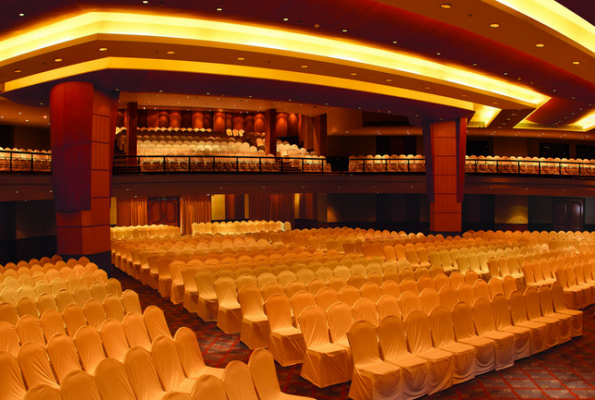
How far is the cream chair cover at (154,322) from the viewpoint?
6.24 m

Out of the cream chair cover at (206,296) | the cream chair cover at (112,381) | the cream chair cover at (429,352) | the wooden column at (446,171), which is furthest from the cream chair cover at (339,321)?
the wooden column at (446,171)

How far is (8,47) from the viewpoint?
1104cm

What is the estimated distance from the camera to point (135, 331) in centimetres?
601

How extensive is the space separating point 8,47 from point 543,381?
1207cm

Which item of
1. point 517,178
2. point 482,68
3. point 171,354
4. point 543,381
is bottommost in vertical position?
point 543,381

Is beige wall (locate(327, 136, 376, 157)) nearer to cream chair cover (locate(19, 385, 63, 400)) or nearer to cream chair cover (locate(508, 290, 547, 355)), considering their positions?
cream chair cover (locate(508, 290, 547, 355))

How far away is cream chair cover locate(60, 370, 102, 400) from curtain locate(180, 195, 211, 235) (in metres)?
22.0

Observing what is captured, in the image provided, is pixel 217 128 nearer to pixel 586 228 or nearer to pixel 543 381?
pixel 586 228

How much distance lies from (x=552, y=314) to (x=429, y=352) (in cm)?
301

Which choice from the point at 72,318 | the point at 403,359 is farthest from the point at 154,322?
the point at 403,359

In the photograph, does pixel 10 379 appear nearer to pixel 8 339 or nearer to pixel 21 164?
pixel 8 339

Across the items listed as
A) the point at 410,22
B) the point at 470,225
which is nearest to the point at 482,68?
the point at 410,22

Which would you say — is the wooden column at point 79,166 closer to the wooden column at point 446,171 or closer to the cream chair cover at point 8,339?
the cream chair cover at point 8,339

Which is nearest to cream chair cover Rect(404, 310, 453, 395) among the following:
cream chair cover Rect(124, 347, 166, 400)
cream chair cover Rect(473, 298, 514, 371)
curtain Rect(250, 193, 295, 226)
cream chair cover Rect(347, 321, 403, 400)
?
cream chair cover Rect(347, 321, 403, 400)
